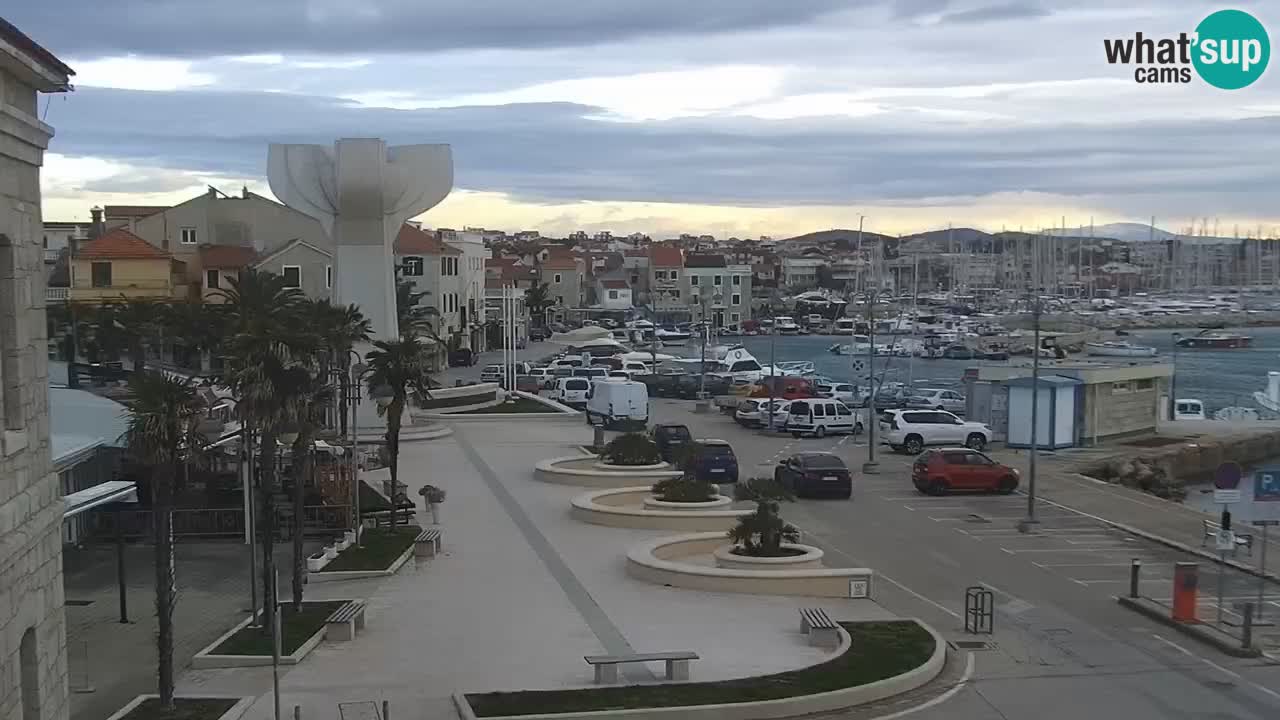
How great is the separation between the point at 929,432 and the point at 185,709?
95.3 feet

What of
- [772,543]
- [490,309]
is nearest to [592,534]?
[772,543]

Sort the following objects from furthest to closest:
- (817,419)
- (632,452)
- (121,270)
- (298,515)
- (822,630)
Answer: (121,270), (817,419), (632,452), (298,515), (822,630)

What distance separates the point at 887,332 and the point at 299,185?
10546 cm

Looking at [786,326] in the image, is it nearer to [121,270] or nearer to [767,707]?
[121,270]

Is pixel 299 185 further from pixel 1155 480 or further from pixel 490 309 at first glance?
pixel 490 309

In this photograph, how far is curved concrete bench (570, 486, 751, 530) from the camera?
2520 cm

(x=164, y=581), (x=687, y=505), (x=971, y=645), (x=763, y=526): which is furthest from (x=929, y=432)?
(x=164, y=581)

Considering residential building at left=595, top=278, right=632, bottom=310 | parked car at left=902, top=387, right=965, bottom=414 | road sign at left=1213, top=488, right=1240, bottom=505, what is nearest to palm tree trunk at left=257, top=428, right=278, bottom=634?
road sign at left=1213, top=488, right=1240, bottom=505

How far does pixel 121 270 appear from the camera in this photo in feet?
186

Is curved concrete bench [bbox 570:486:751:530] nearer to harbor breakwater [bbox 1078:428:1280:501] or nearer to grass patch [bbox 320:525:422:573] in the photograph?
grass patch [bbox 320:525:422:573]

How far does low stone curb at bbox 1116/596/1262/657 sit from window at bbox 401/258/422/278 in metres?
62.2

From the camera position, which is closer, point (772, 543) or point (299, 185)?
point (772, 543)

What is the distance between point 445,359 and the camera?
76.9m

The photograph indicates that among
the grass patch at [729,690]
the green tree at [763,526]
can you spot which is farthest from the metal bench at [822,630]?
the green tree at [763,526]
